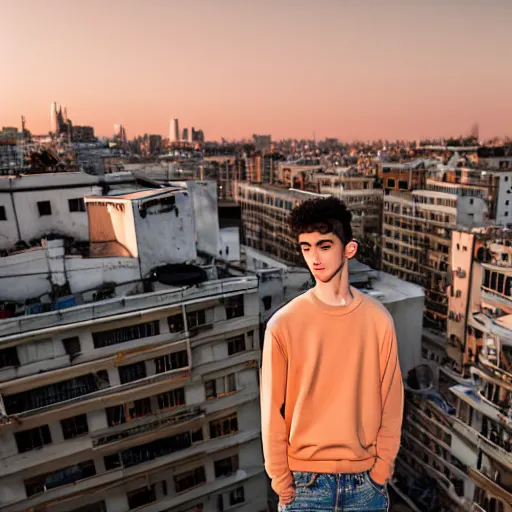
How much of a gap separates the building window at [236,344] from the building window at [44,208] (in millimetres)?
8572

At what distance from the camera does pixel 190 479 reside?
49.6 ft

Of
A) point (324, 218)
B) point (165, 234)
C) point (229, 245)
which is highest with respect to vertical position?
point (324, 218)

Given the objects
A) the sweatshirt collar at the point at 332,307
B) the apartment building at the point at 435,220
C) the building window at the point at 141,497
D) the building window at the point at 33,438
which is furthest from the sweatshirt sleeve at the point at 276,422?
the apartment building at the point at 435,220

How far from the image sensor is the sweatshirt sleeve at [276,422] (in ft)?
12.0

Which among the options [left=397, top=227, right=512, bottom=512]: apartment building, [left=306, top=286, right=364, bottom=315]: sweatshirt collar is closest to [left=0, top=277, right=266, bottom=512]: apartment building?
[left=397, top=227, right=512, bottom=512]: apartment building

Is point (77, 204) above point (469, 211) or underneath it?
above

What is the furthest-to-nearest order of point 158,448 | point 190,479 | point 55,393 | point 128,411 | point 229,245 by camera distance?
point 229,245, point 190,479, point 158,448, point 128,411, point 55,393

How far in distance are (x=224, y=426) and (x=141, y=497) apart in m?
3.40

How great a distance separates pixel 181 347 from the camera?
13.7 meters

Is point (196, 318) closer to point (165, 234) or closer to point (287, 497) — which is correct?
point (165, 234)

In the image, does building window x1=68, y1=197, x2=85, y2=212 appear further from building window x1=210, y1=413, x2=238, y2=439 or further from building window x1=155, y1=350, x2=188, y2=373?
building window x1=210, y1=413, x2=238, y2=439

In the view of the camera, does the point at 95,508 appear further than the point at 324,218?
Yes

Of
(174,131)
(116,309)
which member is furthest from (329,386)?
(174,131)

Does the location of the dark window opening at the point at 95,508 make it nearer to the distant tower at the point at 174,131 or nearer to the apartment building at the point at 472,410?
the apartment building at the point at 472,410
